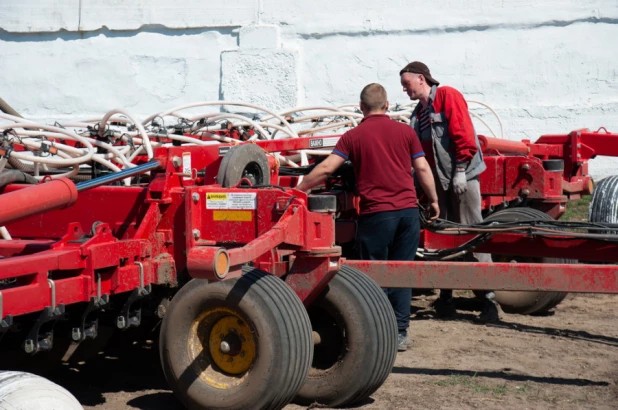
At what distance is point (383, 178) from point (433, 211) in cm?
54

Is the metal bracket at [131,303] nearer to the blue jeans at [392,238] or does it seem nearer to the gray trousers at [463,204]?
the blue jeans at [392,238]

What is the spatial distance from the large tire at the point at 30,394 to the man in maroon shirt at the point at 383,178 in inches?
105

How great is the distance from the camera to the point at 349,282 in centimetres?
489

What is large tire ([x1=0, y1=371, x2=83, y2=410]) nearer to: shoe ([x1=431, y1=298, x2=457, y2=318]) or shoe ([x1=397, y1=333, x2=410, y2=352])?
shoe ([x1=397, y1=333, x2=410, y2=352])

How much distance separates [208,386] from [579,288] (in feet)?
6.59

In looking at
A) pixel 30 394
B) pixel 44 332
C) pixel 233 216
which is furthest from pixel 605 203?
pixel 30 394

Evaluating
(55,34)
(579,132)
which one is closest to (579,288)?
(579,132)

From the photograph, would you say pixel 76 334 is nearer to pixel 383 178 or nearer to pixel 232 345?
pixel 232 345

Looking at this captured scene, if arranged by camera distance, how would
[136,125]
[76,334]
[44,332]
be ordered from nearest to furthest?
[44,332] < [76,334] < [136,125]

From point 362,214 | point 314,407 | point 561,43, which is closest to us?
point 314,407

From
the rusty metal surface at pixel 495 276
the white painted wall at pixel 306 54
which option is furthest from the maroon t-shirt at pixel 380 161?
the white painted wall at pixel 306 54

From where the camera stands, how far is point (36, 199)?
4.25 m

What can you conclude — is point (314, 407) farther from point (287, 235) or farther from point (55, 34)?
point (55, 34)

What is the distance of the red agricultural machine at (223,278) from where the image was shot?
440 cm
